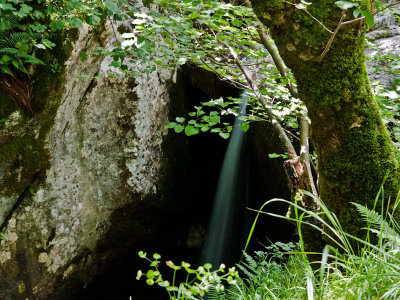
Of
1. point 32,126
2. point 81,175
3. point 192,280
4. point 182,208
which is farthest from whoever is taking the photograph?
point 182,208

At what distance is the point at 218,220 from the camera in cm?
651

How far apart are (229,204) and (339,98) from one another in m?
5.08

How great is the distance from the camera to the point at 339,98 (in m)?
1.63

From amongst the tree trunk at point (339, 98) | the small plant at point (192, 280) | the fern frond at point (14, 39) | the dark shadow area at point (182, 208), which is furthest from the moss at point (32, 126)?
the small plant at point (192, 280)

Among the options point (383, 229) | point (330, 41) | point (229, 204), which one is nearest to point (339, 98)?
point (330, 41)

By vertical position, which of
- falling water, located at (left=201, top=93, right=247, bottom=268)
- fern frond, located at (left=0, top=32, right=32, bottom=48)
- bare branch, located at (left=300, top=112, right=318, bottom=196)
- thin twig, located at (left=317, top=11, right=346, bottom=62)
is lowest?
falling water, located at (left=201, top=93, right=247, bottom=268)

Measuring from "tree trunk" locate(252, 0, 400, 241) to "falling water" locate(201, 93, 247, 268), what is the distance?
4.53 metres

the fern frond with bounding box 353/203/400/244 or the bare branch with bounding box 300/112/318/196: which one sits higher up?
the bare branch with bounding box 300/112/318/196

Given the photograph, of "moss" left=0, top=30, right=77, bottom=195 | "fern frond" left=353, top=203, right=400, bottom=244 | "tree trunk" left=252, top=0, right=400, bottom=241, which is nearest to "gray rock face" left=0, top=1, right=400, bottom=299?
"moss" left=0, top=30, right=77, bottom=195

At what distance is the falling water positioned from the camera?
622cm

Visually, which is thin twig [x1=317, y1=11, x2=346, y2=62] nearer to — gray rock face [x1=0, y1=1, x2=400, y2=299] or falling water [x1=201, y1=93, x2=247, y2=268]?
gray rock face [x1=0, y1=1, x2=400, y2=299]

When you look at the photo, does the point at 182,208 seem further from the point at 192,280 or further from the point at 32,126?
the point at 192,280

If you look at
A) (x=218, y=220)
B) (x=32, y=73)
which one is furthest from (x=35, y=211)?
(x=218, y=220)

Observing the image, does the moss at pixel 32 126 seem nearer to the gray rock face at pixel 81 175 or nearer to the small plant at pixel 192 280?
the gray rock face at pixel 81 175
